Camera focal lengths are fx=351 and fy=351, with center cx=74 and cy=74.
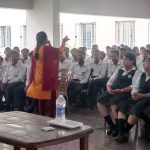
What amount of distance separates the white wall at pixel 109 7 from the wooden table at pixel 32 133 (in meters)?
6.18

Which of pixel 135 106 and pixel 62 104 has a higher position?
pixel 62 104

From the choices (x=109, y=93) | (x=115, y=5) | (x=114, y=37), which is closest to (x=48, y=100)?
(x=109, y=93)

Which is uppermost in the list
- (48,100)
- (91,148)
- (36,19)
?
(36,19)

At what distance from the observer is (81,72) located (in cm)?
718

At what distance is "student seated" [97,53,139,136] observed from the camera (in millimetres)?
4977

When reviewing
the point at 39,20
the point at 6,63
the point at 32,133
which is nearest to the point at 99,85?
the point at 6,63

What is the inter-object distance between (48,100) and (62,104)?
232 cm

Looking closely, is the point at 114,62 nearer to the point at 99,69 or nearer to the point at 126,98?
the point at 99,69

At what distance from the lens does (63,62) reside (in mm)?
7473

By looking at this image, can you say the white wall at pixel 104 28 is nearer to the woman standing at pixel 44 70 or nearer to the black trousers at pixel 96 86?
the black trousers at pixel 96 86

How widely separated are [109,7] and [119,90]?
593cm

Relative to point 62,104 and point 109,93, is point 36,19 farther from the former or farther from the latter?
point 62,104

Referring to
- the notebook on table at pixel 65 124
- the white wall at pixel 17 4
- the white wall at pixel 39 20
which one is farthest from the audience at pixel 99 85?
the notebook on table at pixel 65 124

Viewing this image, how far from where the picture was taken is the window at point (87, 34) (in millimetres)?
14172
